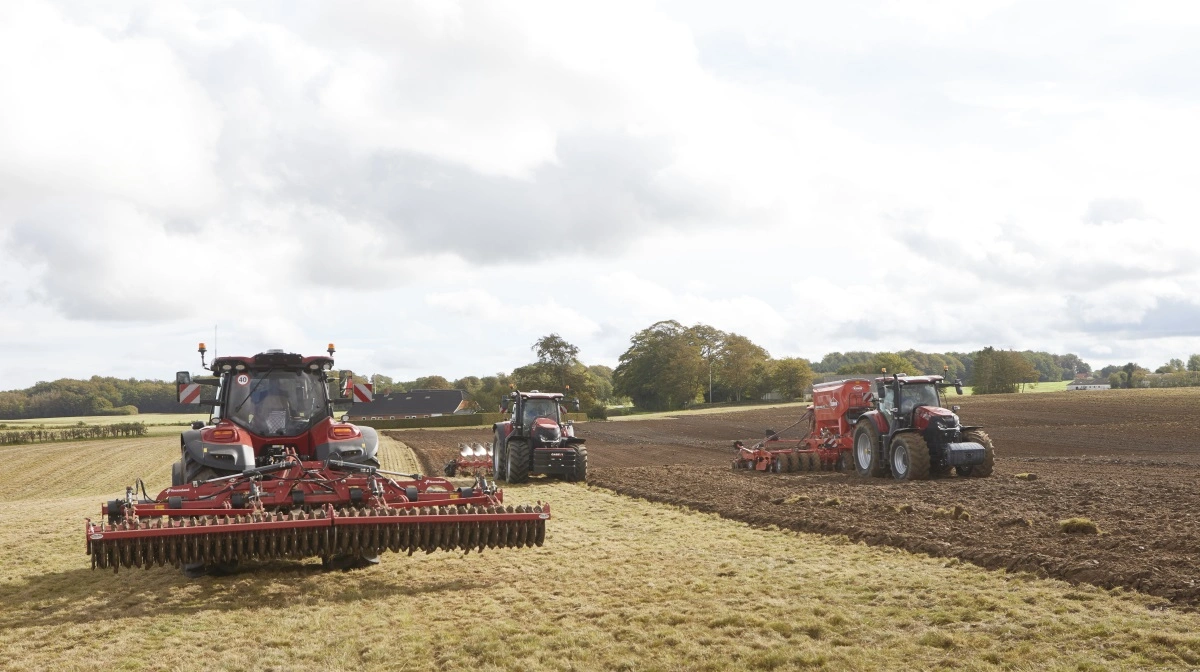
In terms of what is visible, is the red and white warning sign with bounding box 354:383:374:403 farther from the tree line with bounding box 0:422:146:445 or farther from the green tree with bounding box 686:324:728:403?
the green tree with bounding box 686:324:728:403

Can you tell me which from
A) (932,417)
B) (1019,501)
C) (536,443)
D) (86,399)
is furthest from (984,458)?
(86,399)

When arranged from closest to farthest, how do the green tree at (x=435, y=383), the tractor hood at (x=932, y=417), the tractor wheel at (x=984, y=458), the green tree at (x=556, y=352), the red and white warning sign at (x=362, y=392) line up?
the red and white warning sign at (x=362, y=392) → the tractor wheel at (x=984, y=458) → the tractor hood at (x=932, y=417) → the green tree at (x=556, y=352) → the green tree at (x=435, y=383)

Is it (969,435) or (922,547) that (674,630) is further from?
(969,435)

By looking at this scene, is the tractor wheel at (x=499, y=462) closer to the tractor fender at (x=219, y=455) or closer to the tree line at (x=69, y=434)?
the tractor fender at (x=219, y=455)

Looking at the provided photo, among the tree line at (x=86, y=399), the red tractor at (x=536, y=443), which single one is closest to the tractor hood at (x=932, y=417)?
the red tractor at (x=536, y=443)

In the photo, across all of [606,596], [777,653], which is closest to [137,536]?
[606,596]

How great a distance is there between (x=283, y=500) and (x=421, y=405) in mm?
77153

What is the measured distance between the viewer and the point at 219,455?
10.3m

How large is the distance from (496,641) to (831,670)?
2348 mm

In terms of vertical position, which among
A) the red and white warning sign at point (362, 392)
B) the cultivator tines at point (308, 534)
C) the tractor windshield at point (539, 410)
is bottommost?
the cultivator tines at point (308, 534)

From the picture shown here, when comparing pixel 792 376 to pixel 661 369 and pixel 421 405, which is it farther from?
pixel 421 405

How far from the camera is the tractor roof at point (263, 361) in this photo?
11398 mm

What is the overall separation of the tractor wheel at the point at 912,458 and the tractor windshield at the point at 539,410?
7.62 meters

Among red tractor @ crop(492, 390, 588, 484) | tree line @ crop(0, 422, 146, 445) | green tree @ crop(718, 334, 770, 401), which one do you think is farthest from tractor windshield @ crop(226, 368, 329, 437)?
green tree @ crop(718, 334, 770, 401)
